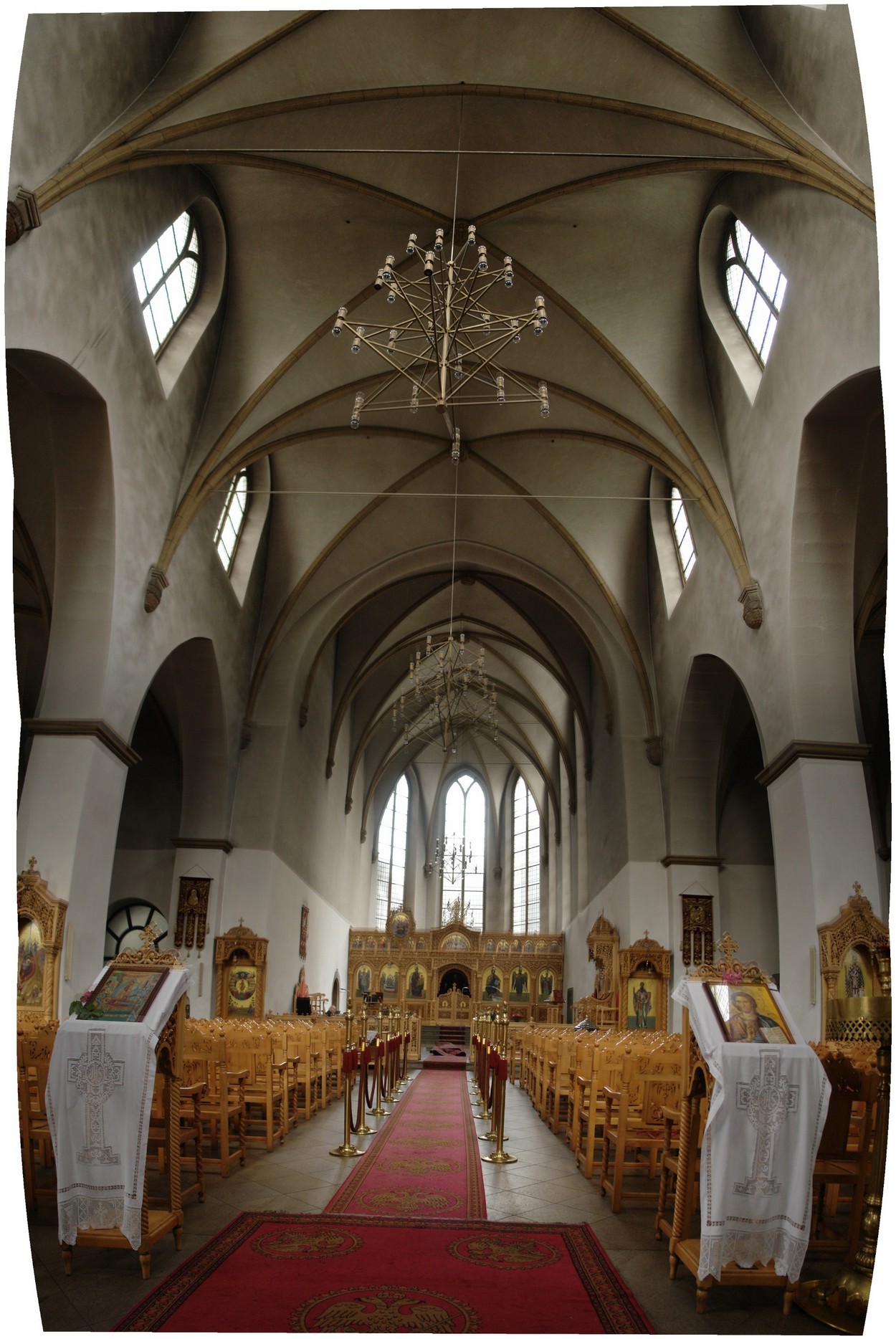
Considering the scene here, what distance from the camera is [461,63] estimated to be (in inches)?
422

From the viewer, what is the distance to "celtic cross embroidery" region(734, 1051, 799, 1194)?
536cm

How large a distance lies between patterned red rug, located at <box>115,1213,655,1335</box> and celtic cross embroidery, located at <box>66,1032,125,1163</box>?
0.90 meters

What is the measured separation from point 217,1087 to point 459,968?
80.5 feet

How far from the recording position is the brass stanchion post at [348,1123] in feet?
30.7

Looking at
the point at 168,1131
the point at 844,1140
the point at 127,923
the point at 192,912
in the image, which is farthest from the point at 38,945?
the point at 127,923

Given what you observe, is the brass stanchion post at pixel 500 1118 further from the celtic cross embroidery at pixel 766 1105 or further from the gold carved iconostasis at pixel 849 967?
the celtic cross embroidery at pixel 766 1105

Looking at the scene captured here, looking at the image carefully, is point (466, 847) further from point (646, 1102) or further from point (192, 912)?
point (646, 1102)

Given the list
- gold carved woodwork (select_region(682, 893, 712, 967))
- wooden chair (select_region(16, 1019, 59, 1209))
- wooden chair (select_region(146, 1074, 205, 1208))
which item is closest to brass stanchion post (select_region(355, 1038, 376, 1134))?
wooden chair (select_region(146, 1074, 205, 1208))

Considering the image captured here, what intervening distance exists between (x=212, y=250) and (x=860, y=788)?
453 inches

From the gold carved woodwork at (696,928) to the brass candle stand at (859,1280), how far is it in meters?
13.4

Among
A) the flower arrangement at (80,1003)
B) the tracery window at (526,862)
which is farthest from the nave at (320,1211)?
the tracery window at (526,862)

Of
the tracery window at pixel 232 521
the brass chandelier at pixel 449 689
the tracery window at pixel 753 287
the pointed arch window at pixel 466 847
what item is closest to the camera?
the tracery window at pixel 753 287

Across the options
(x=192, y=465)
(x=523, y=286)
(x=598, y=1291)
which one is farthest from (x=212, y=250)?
(x=598, y=1291)

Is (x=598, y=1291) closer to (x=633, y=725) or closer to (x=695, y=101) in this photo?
(x=695, y=101)
